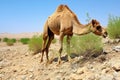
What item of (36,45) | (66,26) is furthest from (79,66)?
(36,45)

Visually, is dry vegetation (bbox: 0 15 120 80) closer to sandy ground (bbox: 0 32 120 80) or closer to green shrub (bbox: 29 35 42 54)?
sandy ground (bbox: 0 32 120 80)

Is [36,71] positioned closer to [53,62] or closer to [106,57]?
[53,62]

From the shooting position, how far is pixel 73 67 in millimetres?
9750

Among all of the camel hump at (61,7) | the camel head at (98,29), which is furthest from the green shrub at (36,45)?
the camel head at (98,29)

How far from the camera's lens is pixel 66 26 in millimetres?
10617

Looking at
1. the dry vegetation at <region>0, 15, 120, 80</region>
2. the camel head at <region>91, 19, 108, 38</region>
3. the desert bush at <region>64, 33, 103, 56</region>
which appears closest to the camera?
the dry vegetation at <region>0, 15, 120, 80</region>

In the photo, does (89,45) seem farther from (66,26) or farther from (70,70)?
(70,70)

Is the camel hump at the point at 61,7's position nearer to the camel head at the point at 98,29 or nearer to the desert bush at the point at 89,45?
the desert bush at the point at 89,45

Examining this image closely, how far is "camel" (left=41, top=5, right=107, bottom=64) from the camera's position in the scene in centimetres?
944

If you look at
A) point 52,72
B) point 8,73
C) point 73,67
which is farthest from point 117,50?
point 8,73

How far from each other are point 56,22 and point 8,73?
2813mm

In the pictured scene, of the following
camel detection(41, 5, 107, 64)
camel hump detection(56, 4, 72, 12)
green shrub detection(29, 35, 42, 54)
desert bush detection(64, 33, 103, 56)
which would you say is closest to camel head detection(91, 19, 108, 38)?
camel detection(41, 5, 107, 64)

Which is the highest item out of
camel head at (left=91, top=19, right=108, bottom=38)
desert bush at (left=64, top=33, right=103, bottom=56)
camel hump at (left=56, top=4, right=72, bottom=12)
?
camel hump at (left=56, top=4, right=72, bottom=12)

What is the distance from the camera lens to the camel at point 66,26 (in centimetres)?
944
